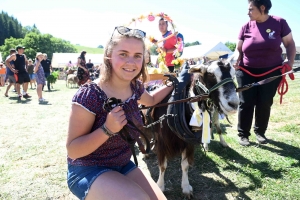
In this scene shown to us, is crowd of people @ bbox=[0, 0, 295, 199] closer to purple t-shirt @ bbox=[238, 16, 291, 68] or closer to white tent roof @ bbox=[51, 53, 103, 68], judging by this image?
purple t-shirt @ bbox=[238, 16, 291, 68]

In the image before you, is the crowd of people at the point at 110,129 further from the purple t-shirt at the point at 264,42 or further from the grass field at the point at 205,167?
the purple t-shirt at the point at 264,42

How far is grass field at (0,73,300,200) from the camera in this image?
2.94 meters

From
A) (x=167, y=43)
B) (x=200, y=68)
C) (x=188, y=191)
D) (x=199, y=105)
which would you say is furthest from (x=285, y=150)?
(x=167, y=43)

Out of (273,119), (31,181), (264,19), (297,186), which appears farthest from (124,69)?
(273,119)

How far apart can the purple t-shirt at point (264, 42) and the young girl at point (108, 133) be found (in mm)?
3013

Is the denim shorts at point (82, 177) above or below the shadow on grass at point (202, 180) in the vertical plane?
above

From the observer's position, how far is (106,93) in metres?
1.72

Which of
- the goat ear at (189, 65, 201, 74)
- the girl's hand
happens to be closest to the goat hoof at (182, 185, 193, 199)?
the goat ear at (189, 65, 201, 74)

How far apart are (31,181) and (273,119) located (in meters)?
5.71

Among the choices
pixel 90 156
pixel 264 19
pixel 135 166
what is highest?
pixel 264 19

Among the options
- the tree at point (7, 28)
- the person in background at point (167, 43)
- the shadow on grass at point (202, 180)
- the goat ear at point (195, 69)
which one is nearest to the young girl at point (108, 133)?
the goat ear at point (195, 69)

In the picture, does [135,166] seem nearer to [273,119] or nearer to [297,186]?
[297,186]

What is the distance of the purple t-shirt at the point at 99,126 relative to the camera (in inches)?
62.0

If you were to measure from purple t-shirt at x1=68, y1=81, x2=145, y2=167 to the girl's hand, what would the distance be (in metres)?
0.21
